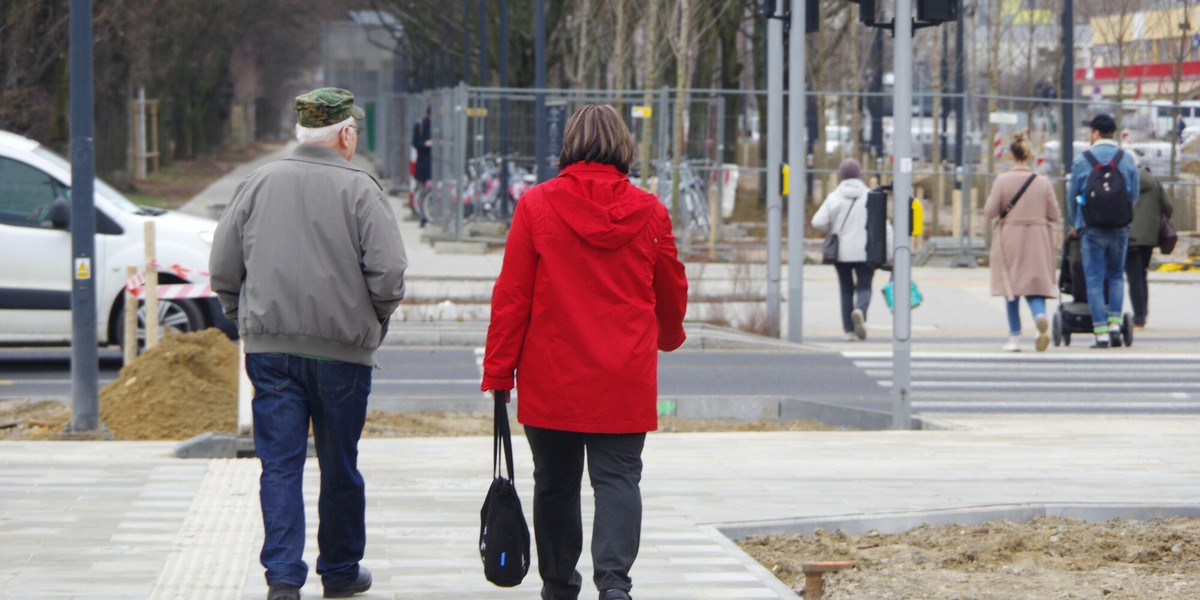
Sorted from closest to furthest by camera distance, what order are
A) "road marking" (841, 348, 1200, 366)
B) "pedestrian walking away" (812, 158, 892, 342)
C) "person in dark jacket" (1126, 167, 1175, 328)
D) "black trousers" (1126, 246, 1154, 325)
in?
"road marking" (841, 348, 1200, 366)
"person in dark jacket" (1126, 167, 1175, 328)
"black trousers" (1126, 246, 1154, 325)
"pedestrian walking away" (812, 158, 892, 342)

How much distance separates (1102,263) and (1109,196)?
64 centimetres

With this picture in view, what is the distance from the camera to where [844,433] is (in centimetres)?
1011

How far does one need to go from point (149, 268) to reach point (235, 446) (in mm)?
2606

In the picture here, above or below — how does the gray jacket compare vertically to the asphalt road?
above

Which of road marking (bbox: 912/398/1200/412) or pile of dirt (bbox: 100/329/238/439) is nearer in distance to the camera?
pile of dirt (bbox: 100/329/238/439)

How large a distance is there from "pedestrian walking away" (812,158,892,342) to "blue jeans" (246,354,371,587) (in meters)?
11.3

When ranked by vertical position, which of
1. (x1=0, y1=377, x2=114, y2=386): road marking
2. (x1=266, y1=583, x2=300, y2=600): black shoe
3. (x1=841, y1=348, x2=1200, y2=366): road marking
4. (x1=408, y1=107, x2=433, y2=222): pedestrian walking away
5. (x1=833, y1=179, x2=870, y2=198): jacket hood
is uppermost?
(x1=408, y1=107, x2=433, y2=222): pedestrian walking away

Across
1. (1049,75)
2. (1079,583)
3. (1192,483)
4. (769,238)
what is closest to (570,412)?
(1079,583)

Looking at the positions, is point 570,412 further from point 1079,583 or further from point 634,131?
point 634,131

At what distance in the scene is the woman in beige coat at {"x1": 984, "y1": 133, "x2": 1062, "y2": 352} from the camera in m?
14.8

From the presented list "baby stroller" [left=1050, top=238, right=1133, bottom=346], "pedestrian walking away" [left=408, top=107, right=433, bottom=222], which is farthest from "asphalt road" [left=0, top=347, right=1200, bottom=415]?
"pedestrian walking away" [left=408, top=107, right=433, bottom=222]

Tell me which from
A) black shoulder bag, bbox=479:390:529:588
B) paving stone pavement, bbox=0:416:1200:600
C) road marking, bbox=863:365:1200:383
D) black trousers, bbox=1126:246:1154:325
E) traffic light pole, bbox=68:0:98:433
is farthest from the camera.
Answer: black trousers, bbox=1126:246:1154:325

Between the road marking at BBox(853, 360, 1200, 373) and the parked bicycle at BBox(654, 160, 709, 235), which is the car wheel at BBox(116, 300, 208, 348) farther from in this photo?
the parked bicycle at BBox(654, 160, 709, 235)

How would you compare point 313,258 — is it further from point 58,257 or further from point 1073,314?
point 1073,314
